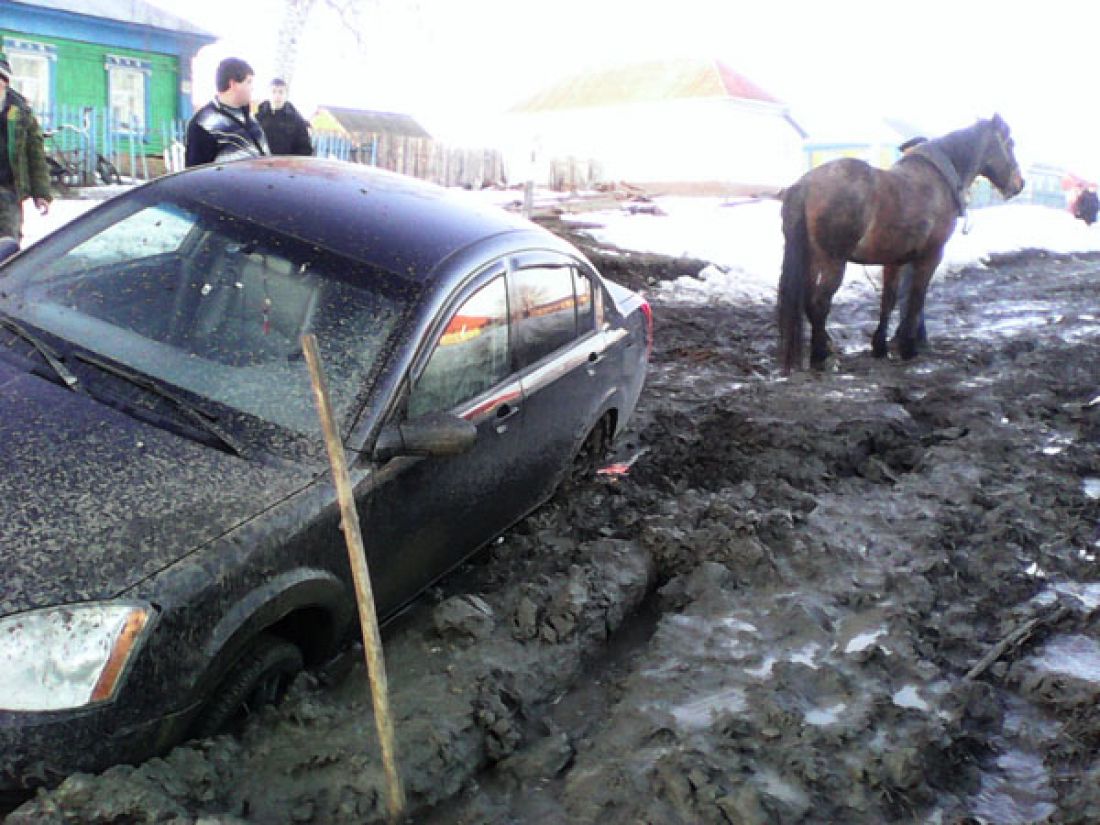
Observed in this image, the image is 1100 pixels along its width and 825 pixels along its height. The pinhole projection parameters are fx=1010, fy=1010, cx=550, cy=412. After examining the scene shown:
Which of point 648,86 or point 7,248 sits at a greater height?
point 648,86

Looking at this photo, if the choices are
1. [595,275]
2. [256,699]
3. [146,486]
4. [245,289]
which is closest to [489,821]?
[256,699]

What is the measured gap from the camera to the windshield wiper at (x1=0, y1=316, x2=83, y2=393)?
327 cm

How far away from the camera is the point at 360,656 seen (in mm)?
3576

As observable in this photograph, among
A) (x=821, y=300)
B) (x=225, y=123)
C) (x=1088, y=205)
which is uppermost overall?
(x=225, y=123)

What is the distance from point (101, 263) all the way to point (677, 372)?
18.9 ft

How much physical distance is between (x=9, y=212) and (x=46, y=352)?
Result: 4533 mm

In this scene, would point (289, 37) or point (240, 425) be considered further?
point (289, 37)

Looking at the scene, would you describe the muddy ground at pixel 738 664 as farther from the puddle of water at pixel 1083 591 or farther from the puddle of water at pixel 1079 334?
the puddle of water at pixel 1079 334

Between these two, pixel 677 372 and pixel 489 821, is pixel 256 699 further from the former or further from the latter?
pixel 677 372

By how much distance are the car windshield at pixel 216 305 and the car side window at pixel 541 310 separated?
2.33 ft

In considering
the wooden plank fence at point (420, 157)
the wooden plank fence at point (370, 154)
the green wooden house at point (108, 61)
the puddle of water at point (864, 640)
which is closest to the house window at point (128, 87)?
the green wooden house at point (108, 61)

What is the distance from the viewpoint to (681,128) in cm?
4375

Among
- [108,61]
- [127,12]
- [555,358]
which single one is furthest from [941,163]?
[127,12]

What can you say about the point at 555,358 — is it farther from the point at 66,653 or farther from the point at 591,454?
the point at 66,653
